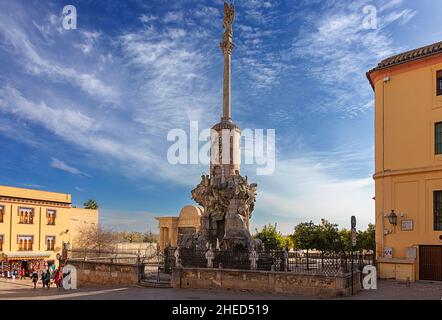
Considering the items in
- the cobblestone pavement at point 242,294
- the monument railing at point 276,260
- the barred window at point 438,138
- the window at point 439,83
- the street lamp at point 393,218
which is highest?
Answer: the window at point 439,83

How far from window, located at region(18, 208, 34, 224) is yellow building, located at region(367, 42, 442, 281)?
32.4 metres

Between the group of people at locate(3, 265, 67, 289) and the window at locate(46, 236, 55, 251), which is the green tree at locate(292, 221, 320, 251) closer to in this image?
the group of people at locate(3, 265, 67, 289)

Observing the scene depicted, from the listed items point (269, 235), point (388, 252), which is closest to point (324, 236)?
point (269, 235)

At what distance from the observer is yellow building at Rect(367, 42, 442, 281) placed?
68.4 ft

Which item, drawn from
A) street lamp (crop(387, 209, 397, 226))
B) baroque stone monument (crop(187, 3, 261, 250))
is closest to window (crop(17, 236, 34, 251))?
baroque stone monument (crop(187, 3, 261, 250))

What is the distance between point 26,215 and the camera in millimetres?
42031

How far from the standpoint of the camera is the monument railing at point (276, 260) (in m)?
19.8

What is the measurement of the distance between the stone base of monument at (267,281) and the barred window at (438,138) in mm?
7190

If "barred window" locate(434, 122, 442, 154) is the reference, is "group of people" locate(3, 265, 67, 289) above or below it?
below

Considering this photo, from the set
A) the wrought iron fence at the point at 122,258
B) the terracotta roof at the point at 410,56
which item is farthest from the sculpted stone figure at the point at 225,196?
the terracotta roof at the point at 410,56

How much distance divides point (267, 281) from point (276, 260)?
3.17 metres

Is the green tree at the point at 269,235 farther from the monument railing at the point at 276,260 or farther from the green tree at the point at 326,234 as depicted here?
the monument railing at the point at 276,260
